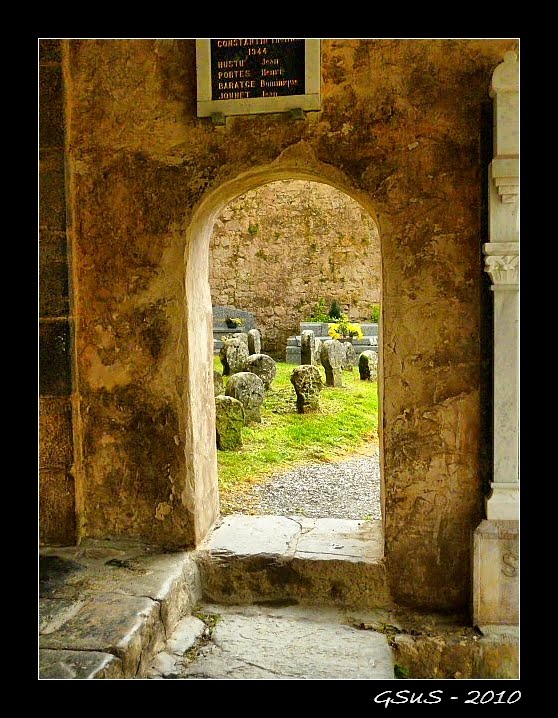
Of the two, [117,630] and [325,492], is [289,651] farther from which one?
[325,492]

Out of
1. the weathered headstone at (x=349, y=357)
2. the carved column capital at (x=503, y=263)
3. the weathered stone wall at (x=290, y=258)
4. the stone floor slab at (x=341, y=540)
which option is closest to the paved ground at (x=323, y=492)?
the stone floor slab at (x=341, y=540)

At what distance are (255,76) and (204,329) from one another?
1.55m

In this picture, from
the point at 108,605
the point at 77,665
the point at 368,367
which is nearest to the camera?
the point at 77,665

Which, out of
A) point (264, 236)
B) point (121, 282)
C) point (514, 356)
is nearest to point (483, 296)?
Result: point (514, 356)

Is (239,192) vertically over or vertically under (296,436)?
over

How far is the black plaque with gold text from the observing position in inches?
131

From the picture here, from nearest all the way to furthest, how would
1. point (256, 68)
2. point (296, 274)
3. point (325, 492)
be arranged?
point (256, 68), point (325, 492), point (296, 274)

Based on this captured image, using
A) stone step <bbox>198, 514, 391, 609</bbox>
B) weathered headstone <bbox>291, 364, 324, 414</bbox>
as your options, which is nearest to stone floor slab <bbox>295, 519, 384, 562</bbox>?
stone step <bbox>198, 514, 391, 609</bbox>

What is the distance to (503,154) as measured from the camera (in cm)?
301

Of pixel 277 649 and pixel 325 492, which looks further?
pixel 325 492

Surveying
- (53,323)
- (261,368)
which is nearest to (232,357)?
(261,368)

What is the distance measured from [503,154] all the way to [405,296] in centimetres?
86

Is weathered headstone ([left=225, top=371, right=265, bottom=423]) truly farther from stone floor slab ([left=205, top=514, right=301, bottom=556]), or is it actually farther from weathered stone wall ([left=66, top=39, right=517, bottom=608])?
weathered stone wall ([left=66, top=39, right=517, bottom=608])

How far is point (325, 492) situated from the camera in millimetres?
5512
